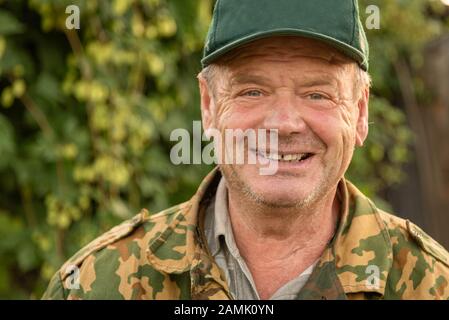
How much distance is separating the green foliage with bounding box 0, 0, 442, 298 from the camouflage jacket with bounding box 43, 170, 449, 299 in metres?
1.16

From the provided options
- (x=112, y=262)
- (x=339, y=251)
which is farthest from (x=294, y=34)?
(x=112, y=262)

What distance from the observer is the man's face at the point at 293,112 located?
1716 millimetres

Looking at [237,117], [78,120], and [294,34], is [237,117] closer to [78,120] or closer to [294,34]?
[294,34]

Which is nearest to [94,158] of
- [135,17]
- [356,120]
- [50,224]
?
[50,224]

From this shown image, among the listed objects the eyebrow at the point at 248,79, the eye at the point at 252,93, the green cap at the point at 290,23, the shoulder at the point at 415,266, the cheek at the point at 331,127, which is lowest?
the shoulder at the point at 415,266

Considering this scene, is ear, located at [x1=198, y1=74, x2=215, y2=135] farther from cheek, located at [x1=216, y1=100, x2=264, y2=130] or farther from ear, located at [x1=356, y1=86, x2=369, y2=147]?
ear, located at [x1=356, y1=86, x2=369, y2=147]

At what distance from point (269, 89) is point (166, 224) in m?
0.41

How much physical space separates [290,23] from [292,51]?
62 millimetres

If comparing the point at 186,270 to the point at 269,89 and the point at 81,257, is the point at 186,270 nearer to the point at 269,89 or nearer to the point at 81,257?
the point at 81,257

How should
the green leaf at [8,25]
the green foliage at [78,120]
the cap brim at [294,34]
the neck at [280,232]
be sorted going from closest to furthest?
the cap brim at [294,34]
the neck at [280,232]
the green leaf at [8,25]
the green foliage at [78,120]

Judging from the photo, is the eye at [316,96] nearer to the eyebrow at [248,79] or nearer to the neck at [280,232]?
the eyebrow at [248,79]

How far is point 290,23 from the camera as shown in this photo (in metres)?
1.68

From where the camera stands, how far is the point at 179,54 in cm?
344
